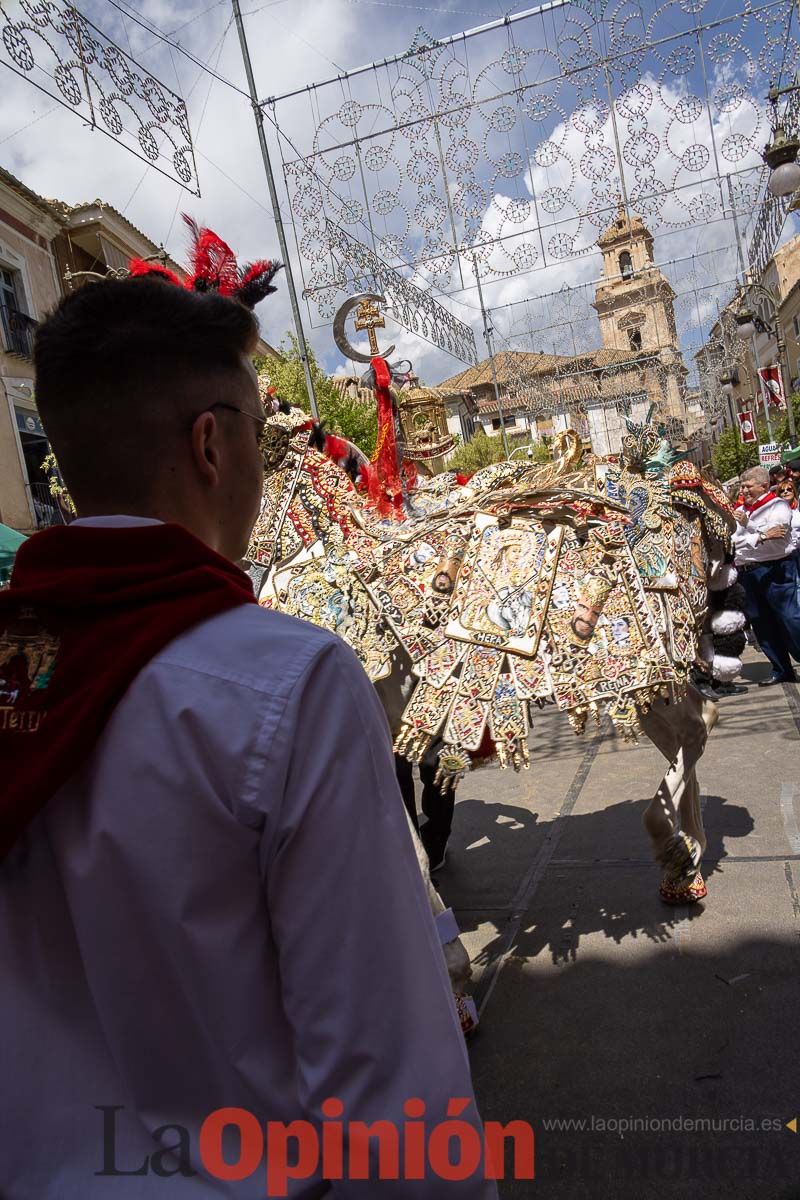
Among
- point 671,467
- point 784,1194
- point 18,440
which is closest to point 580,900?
point 784,1194

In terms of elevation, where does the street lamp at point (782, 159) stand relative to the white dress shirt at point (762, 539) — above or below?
above

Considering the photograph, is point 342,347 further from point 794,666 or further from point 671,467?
point 794,666

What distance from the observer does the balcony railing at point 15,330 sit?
14.1 meters

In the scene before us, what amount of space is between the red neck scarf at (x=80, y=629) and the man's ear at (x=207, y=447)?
0.13 m

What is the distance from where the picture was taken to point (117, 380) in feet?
3.13

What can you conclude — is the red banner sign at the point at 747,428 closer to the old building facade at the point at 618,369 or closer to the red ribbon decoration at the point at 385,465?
the old building facade at the point at 618,369

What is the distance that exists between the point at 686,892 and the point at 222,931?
2.98 metres

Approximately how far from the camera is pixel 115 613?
854 mm

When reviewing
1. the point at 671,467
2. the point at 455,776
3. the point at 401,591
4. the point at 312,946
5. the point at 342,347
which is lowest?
the point at 455,776

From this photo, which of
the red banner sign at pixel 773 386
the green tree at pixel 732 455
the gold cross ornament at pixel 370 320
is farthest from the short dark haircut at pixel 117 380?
the green tree at pixel 732 455

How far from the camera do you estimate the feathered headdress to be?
5.51 feet

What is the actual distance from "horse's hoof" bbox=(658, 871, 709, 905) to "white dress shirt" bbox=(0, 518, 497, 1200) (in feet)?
9.10

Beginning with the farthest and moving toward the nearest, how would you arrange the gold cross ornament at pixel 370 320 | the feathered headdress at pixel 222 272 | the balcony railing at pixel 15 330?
1. the balcony railing at pixel 15 330
2. the gold cross ornament at pixel 370 320
3. the feathered headdress at pixel 222 272

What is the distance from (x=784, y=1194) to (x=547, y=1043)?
0.85 meters
